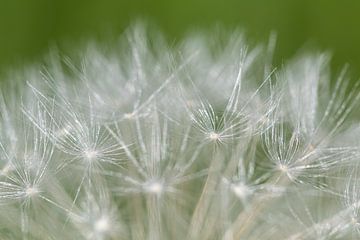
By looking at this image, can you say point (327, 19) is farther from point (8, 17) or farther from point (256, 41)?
point (8, 17)

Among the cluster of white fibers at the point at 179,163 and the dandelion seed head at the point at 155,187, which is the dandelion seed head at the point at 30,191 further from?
the dandelion seed head at the point at 155,187

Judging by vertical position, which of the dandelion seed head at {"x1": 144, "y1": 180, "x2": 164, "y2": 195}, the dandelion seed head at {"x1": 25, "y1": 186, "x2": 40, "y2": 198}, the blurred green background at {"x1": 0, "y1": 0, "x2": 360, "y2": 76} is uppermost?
the blurred green background at {"x1": 0, "y1": 0, "x2": 360, "y2": 76}

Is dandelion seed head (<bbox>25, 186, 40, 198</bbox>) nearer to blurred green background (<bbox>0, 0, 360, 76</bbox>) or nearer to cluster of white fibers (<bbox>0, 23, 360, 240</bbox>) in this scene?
cluster of white fibers (<bbox>0, 23, 360, 240</bbox>)

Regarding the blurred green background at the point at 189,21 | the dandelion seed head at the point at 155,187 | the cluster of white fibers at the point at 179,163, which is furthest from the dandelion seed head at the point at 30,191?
the blurred green background at the point at 189,21

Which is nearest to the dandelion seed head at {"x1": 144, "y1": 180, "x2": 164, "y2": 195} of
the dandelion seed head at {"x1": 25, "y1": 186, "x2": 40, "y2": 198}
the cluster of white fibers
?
the cluster of white fibers

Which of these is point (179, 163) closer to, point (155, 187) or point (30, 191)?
point (155, 187)

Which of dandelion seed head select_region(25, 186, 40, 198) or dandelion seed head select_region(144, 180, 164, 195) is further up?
dandelion seed head select_region(25, 186, 40, 198)

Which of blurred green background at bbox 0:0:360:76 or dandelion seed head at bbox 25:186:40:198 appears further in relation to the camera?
blurred green background at bbox 0:0:360:76
